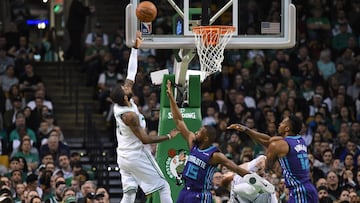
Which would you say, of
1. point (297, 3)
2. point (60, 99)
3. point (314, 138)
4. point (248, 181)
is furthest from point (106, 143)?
point (248, 181)

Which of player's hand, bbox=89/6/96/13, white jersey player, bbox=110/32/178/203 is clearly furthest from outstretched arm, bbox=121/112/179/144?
player's hand, bbox=89/6/96/13

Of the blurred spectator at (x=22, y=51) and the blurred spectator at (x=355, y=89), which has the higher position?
the blurred spectator at (x=22, y=51)

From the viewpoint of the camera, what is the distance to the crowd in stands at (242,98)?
63.5ft

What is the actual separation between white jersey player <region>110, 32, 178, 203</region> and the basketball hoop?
58.4 inches

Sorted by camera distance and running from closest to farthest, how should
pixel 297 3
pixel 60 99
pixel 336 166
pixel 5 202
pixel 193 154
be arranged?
pixel 193 154
pixel 5 202
pixel 336 166
pixel 60 99
pixel 297 3

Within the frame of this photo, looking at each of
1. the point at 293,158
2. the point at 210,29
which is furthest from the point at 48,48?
the point at 293,158

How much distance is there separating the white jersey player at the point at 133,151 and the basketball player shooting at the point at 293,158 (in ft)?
4.15

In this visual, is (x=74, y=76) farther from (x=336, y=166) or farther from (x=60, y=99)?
(x=336, y=166)

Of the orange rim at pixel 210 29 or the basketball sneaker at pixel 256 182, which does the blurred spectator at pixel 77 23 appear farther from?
the basketball sneaker at pixel 256 182

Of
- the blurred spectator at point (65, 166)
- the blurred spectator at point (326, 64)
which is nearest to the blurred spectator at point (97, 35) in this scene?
the blurred spectator at point (326, 64)

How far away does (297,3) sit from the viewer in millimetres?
25797

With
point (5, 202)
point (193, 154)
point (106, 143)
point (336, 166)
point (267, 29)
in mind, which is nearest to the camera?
point (193, 154)

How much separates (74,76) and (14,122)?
152 inches

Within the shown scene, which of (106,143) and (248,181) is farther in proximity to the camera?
(106,143)
